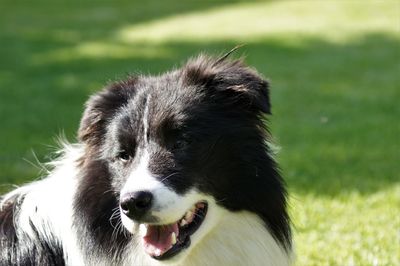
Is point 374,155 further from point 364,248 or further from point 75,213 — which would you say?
point 75,213

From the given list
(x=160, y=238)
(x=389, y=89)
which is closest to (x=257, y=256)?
(x=160, y=238)

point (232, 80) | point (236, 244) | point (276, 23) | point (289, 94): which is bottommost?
point (276, 23)

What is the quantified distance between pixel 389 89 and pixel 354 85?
2.26 ft

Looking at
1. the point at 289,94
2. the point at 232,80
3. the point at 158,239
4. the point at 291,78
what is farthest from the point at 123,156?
the point at 291,78

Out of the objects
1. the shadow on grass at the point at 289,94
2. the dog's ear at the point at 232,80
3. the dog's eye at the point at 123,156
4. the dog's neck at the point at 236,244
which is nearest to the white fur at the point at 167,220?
the dog's neck at the point at 236,244

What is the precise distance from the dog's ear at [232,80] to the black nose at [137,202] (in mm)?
846

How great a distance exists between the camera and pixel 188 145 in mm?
4160

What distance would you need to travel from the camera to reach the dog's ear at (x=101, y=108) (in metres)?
4.38

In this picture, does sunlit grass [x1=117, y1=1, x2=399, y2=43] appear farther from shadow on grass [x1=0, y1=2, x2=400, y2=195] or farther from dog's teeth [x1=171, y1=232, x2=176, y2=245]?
dog's teeth [x1=171, y1=232, x2=176, y2=245]

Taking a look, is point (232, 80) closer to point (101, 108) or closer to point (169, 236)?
point (101, 108)

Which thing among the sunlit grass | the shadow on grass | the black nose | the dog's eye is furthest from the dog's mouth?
the sunlit grass

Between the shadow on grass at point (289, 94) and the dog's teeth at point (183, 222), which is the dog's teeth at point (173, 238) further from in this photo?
the shadow on grass at point (289, 94)

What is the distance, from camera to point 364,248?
5895 mm

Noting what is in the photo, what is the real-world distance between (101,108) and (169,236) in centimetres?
87
